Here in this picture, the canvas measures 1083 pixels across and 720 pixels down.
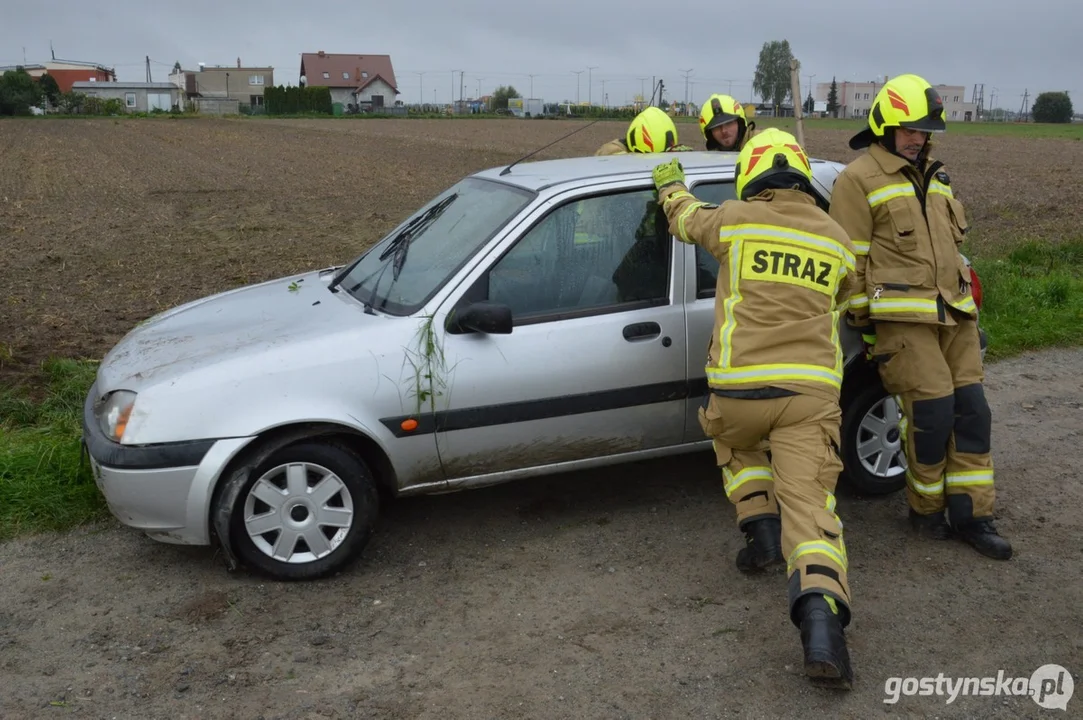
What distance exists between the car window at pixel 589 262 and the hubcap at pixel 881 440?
1.34 metres

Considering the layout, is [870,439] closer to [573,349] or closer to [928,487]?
[928,487]

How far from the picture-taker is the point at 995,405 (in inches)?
268

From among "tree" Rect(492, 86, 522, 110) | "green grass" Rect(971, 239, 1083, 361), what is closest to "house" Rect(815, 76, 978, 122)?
"tree" Rect(492, 86, 522, 110)

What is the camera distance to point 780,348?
4023 millimetres

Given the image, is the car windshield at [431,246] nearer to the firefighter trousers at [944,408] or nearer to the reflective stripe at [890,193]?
the reflective stripe at [890,193]

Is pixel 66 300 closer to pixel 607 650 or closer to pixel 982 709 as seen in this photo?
pixel 607 650

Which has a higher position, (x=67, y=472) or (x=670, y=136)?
(x=670, y=136)

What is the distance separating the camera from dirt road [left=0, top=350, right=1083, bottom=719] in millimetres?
3588

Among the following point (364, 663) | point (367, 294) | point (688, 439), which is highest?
point (367, 294)

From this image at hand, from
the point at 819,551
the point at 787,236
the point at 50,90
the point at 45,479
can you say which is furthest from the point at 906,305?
the point at 50,90

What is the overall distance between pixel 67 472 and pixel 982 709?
442 centimetres

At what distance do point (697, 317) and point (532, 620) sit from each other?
1.65 metres

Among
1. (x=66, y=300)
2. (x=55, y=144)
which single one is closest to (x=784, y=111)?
(x=55, y=144)

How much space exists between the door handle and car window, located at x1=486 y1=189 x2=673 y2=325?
11 cm
